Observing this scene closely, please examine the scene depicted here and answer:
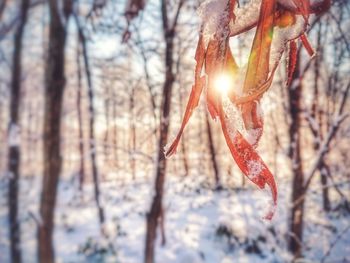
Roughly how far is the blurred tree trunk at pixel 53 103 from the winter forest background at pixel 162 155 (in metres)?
0.02

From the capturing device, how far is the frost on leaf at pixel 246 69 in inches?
16.4

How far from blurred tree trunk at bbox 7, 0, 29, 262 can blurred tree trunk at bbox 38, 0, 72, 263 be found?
294cm

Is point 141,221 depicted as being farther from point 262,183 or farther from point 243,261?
point 262,183

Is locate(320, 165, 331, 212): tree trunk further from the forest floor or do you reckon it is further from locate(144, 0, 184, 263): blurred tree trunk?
locate(144, 0, 184, 263): blurred tree trunk

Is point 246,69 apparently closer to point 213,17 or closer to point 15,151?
point 213,17

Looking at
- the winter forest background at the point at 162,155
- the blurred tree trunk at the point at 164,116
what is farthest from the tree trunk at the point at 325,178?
the blurred tree trunk at the point at 164,116

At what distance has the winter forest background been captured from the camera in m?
4.72

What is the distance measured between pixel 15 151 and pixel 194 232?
5.21 meters

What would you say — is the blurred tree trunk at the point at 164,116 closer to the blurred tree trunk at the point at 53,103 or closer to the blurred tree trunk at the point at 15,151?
the blurred tree trunk at the point at 53,103

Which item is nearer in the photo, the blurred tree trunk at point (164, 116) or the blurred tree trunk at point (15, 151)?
the blurred tree trunk at point (164, 116)

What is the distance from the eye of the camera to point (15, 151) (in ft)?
30.2

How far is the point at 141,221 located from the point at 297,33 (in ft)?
41.5

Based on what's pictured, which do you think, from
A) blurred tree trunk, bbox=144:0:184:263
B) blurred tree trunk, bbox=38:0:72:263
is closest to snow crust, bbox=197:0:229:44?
blurred tree trunk, bbox=144:0:184:263

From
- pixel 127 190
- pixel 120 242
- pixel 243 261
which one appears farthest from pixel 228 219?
pixel 127 190
